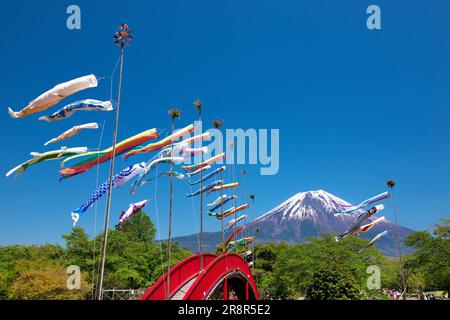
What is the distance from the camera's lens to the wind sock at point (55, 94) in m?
15.9

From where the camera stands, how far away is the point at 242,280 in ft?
117

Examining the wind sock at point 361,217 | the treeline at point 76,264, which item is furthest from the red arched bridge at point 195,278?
the wind sock at point 361,217

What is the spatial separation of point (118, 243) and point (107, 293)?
37.3 ft

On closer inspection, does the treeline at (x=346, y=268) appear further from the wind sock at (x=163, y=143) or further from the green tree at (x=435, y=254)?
the wind sock at (x=163, y=143)

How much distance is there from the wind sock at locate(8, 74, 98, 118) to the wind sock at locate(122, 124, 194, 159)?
18.5 ft

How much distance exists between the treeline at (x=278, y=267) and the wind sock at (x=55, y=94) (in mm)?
24670

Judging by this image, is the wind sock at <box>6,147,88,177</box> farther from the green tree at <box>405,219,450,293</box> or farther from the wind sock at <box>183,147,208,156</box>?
the green tree at <box>405,219,450,293</box>

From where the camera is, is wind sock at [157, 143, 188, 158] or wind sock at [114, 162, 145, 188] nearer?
wind sock at [114, 162, 145, 188]

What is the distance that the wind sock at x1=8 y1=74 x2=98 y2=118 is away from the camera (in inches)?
624

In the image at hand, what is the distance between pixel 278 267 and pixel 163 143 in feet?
149

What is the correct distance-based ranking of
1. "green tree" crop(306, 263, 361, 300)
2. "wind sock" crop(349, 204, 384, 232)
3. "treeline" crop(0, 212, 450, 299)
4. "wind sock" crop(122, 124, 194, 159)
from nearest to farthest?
"wind sock" crop(122, 124, 194, 159) → "treeline" crop(0, 212, 450, 299) → "green tree" crop(306, 263, 361, 300) → "wind sock" crop(349, 204, 384, 232)

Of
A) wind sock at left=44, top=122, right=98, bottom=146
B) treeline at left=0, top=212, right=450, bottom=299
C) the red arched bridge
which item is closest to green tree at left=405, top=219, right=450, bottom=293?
treeline at left=0, top=212, right=450, bottom=299

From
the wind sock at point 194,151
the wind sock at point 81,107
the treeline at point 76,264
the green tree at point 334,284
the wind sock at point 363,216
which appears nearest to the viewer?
the wind sock at point 81,107
